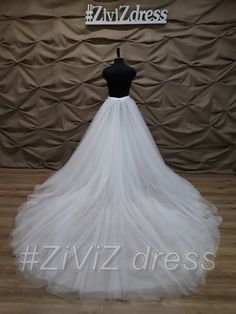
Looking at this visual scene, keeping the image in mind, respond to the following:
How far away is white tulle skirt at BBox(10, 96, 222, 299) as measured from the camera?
2316 mm

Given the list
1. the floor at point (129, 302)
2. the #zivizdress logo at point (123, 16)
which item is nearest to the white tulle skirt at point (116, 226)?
the floor at point (129, 302)

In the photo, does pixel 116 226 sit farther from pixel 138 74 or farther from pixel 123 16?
pixel 123 16

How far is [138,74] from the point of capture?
4.19 meters

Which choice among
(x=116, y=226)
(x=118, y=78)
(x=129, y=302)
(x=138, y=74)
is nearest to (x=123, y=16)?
(x=138, y=74)

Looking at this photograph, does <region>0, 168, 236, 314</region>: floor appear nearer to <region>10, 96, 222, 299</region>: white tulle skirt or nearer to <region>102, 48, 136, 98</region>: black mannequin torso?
<region>10, 96, 222, 299</region>: white tulle skirt

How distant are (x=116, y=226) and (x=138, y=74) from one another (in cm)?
217

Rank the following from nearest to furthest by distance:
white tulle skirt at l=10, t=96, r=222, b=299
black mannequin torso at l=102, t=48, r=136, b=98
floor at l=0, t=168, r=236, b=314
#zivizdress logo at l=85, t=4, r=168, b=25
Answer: floor at l=0, t=168, r=236, b=314
white tulle skirt at l=10, t=96, r=222, b=299
black mannequin torso at l=102, t=48, r=136, b=98
#zivizdress logo at l=85, t=4, r=168, b=25

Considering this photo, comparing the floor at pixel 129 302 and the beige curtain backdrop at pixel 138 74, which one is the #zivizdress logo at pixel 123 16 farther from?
the floor at pixel 129 302

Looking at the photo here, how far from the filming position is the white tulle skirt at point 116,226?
2316 mm

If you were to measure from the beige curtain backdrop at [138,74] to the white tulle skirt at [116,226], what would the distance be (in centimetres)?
143

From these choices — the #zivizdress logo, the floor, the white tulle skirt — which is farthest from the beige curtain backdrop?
the white tulle skirt

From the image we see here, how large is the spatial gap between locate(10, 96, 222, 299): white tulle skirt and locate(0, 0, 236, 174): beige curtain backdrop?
4.69ft

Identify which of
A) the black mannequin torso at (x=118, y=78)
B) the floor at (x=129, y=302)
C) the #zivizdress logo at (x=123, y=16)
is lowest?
the floor at (x=129, y=302)

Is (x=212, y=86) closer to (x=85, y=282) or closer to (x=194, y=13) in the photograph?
(x=194, y=13)
